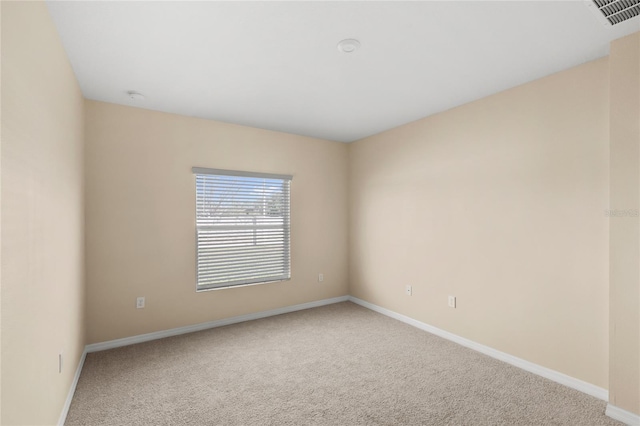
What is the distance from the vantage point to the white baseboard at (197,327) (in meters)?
3.31

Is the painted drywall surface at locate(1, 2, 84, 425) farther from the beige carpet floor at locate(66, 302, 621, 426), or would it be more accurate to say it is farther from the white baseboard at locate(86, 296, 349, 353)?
the white baseboard at locate(86, 296, 349, 353)

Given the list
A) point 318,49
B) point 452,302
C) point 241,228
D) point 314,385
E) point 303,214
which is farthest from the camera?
point 303,214

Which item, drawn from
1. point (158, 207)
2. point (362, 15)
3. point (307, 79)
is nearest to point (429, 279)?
point (307, 79)

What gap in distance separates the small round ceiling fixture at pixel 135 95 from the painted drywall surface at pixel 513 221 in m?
3.01

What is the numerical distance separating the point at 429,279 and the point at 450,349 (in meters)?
0.81

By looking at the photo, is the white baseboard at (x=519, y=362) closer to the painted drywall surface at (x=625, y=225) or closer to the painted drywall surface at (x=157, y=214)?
the painted drywall surface at (x=625, y=225)

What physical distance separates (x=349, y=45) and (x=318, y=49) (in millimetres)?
229

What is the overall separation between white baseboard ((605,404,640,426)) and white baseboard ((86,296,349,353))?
10.8 ft

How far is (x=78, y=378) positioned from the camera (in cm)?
267

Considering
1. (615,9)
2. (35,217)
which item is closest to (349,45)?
(615,9)

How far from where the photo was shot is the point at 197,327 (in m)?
3.82

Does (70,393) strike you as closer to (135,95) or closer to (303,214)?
(135,95)

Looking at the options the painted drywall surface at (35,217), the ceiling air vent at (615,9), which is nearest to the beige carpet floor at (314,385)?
the painted drywall surface at (35,217)

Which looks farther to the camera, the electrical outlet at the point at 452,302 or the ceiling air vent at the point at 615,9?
the electrical outlet at the point at 452,302
